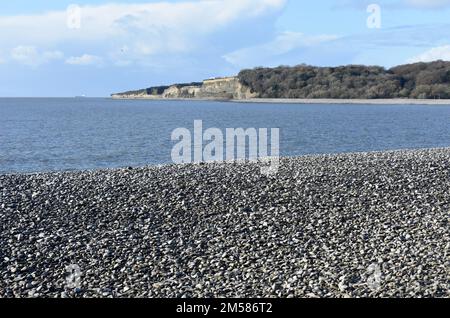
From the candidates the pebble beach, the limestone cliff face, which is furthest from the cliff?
the pebble beach

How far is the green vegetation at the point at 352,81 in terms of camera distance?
148 meters

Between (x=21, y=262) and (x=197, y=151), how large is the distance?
24.7 metres

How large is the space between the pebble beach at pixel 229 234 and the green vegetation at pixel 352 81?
451 ft

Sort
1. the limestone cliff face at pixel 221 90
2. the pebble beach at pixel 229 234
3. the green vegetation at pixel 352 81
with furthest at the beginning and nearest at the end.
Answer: the limestone cliff face at pixel 221 90, the green vegetation at pixel 352 81, the pebble beach at pixel 229 234

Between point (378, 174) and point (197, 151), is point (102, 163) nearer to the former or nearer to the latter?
point (197, 151)

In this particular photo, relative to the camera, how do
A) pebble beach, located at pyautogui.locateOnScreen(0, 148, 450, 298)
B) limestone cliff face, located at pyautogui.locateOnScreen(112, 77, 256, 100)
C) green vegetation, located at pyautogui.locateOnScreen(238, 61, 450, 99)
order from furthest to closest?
limestone cliff face, located at pyautogui.locateOnScreen(112, 77, 256, 100) → green vegetation, located at pyautogui.locateOnScreen(238, 61, 450, 99) → pebble beach, located at pyautogui.locateOnScreen(0, 148, 450, 298)

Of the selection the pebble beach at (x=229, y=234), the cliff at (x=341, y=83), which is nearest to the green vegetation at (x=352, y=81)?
the cliff at (x=341, y=83)

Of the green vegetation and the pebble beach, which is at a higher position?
the green vegetation

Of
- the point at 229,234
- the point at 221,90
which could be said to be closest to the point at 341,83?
the point at 221,90

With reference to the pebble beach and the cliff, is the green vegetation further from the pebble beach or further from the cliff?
the pebble beach

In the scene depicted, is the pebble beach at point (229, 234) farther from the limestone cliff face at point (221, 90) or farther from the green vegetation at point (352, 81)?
the limestone cliff face at point (221, 90)

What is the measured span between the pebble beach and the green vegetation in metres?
137

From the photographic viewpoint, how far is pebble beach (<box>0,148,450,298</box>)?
8.89 meters
